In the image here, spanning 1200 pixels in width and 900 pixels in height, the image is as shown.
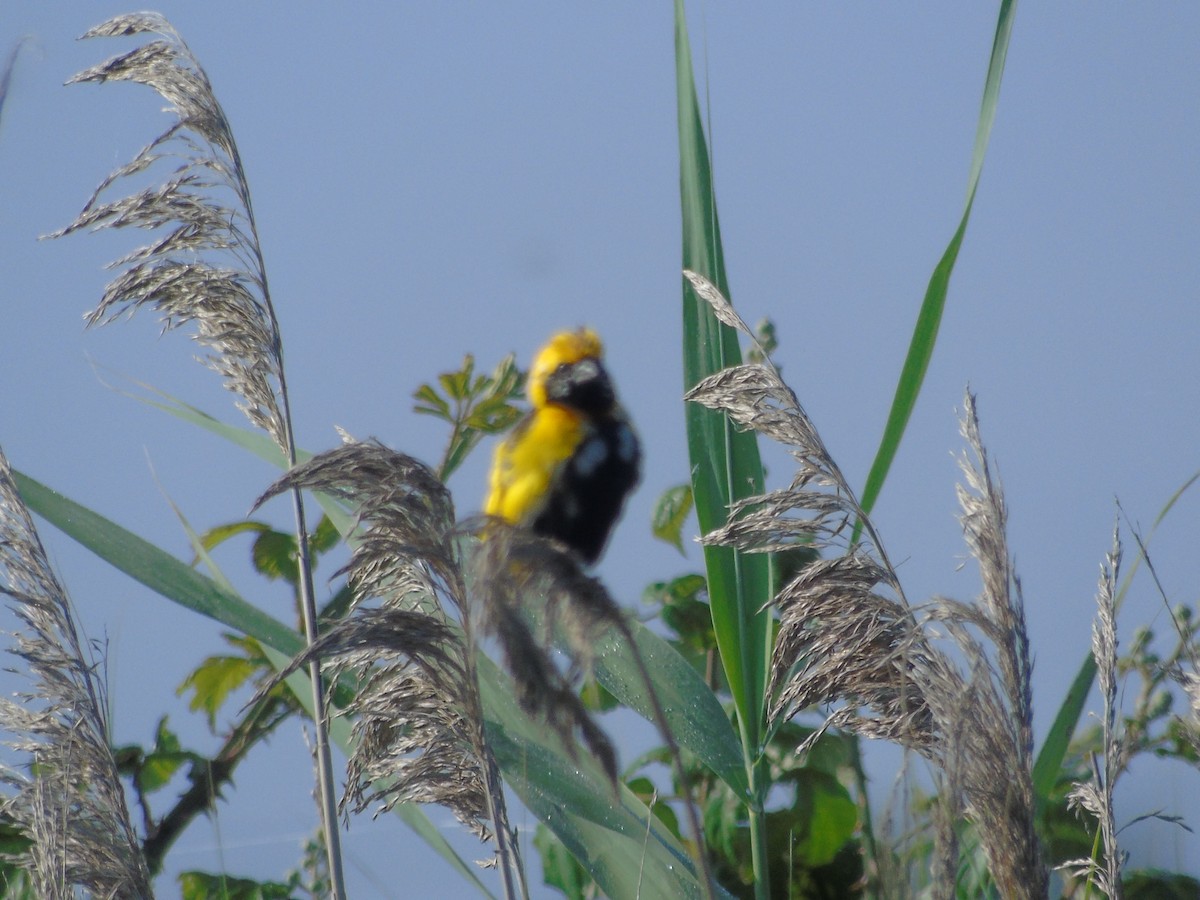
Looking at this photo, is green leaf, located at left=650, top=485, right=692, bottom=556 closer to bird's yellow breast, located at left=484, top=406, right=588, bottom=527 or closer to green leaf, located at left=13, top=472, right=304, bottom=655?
bird's yellow breast, located at left=484, top=406, right=588, bottom=527

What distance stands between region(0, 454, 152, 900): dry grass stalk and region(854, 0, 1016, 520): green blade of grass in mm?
880

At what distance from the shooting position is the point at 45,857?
1.06m

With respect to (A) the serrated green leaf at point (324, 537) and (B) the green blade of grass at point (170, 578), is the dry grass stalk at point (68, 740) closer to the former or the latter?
(B) the green blade of grass at point (170, 578)

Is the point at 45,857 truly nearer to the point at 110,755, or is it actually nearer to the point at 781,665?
the point at 110,755

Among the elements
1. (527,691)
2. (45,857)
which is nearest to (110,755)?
Answer: (45,857)

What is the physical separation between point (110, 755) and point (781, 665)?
27.8 inches

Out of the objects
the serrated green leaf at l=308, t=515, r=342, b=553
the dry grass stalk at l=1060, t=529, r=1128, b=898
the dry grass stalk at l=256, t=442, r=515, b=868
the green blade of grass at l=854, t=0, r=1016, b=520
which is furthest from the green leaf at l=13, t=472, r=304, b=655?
the dry grass stalk at l=1060, t=529, r=1128, b=898

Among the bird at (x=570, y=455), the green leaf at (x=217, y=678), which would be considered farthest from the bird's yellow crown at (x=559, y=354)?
the green leaf at (x=217, y=678)

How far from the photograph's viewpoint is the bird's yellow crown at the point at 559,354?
1.86m

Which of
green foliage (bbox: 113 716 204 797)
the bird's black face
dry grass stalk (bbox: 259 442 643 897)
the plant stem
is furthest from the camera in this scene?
the bird's black face

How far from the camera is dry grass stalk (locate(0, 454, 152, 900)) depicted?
1.12 m

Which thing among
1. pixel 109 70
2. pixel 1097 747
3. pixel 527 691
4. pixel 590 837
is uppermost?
pixel 109 70

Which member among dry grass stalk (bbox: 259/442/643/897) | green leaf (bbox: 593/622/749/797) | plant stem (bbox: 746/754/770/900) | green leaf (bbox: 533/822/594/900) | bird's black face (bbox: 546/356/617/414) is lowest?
green leaf (bbox: 533/822/594/900)

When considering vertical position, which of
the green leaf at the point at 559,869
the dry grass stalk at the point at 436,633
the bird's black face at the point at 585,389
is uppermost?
the bird's black face at the point at 585,389
